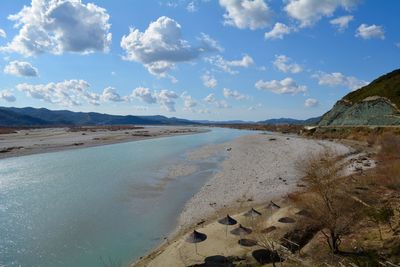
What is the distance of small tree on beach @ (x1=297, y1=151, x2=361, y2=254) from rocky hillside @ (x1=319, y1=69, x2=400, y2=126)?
57.4 metres

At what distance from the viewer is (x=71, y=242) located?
21594 millimetres

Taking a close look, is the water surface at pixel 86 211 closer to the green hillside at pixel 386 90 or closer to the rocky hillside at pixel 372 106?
the rocky hillside at pixel 372 106

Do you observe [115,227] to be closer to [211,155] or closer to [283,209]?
[283,209]

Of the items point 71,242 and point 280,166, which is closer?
point 71,242

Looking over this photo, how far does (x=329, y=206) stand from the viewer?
18.5 m

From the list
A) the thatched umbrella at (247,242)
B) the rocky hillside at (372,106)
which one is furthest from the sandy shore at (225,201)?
the rocky hillside at (372,106)

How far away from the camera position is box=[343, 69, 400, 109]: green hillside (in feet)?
261

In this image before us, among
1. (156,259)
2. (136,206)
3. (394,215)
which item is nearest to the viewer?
(156,259)

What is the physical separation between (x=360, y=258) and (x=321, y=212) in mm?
2942

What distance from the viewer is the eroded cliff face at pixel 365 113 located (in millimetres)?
74125

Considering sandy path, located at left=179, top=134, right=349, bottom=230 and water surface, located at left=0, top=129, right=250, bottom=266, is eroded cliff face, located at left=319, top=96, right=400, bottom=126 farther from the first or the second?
water surface, located at left=0, top=129, right=250, bottom=266

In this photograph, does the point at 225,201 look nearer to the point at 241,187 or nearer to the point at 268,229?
the point at 241,187

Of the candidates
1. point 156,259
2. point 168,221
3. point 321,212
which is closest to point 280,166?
point 168,221

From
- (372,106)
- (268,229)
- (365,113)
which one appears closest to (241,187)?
(268,229)
